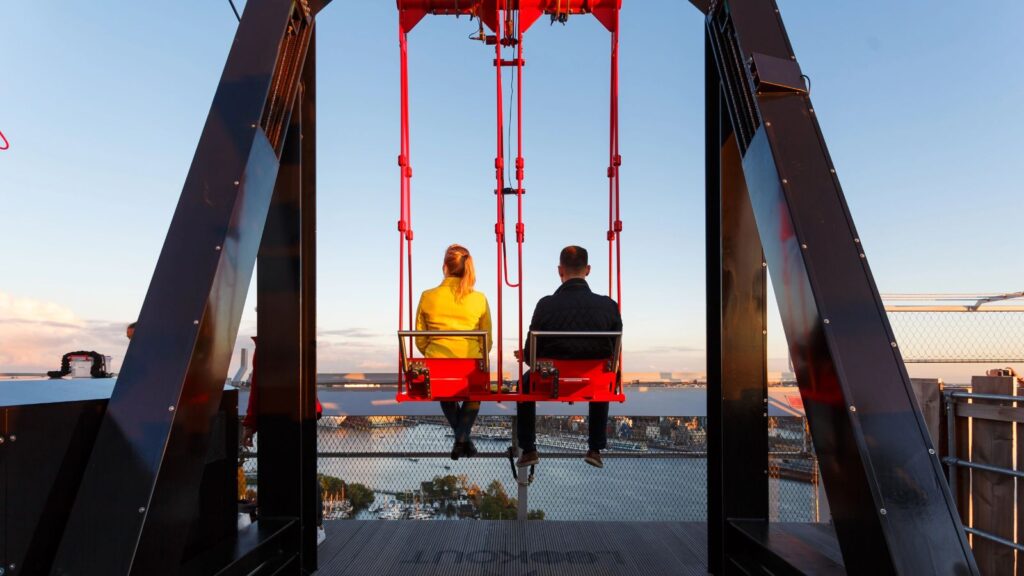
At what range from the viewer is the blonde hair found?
162 inches

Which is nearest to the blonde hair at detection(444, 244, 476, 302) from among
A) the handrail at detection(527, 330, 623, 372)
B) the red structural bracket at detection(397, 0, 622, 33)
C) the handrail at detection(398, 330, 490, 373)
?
the handrail at detection(398, 330, 490, 373)

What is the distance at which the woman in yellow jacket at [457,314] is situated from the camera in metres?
4.05

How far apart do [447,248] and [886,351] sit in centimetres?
281

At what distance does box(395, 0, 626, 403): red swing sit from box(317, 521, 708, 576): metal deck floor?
934 mm

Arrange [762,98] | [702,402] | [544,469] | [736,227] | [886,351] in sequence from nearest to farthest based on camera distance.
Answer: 1. [886,351]
2. [762,98]
3. [736,227]
4. [544,469]
5. [702,402]

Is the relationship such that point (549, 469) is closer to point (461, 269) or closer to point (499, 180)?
point (461, 269)

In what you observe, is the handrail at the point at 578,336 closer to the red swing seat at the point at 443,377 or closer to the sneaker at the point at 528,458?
the red swing seat at the point at 443,377

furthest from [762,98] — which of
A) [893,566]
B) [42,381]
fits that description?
[42,381]

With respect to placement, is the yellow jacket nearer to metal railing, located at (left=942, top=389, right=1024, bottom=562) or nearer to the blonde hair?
the blonde hair

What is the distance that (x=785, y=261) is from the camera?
2.15m

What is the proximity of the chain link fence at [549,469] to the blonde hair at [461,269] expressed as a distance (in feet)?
6.54

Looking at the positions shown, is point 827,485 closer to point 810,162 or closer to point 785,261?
point 785,261

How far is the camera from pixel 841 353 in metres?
1.90

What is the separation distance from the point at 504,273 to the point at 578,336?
61 cm
